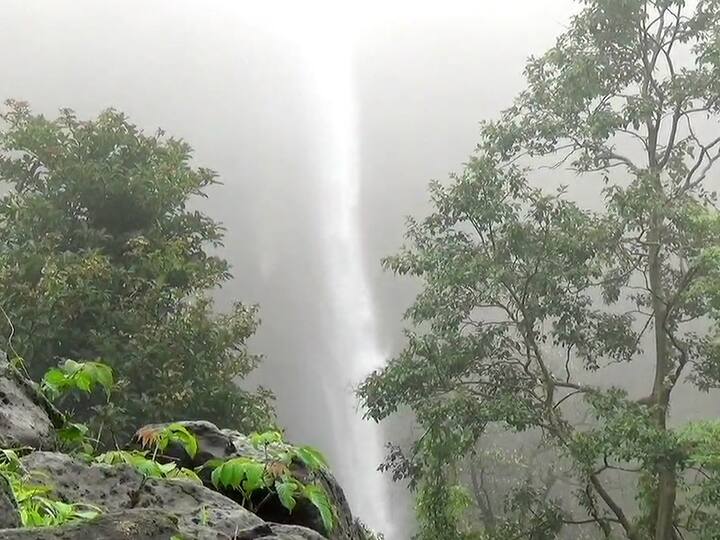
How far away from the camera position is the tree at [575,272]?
17.3 ft

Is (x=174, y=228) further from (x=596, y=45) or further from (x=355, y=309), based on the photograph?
(x=355, y=309)

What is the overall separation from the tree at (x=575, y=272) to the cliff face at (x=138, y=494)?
3.45 m

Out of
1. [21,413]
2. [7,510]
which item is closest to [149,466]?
[21,413]

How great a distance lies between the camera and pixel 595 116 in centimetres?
570

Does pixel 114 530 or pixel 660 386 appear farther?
pixel 660 386

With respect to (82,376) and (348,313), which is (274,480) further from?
(348,313)

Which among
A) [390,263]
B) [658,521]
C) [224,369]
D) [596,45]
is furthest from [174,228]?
[658,521]

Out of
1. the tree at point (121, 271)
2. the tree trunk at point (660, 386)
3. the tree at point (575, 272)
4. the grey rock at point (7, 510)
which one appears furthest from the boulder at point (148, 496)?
the tree trunk at point (660, 386)

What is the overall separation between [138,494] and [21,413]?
478 mm

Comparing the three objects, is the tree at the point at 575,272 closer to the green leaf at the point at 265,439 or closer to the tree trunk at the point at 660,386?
the tree trunk at the point at 660,386

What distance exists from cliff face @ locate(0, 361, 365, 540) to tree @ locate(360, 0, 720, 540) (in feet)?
11.3

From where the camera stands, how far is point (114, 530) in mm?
901

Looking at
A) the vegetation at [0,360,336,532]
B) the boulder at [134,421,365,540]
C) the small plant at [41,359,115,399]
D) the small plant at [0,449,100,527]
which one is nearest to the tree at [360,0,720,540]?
the boulder at [134,421,365,540]

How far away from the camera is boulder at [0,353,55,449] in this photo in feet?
5.10
